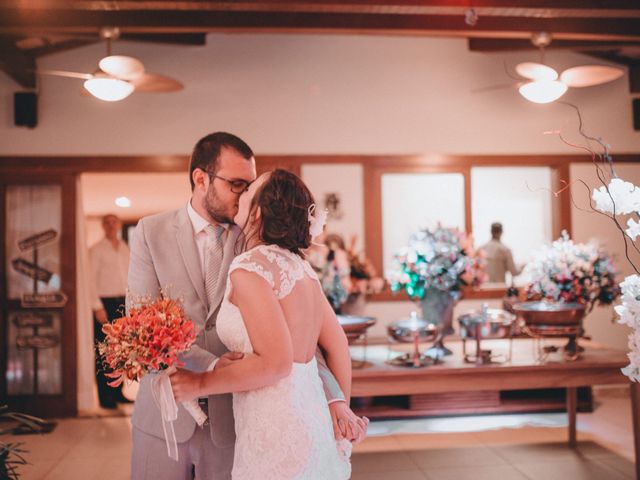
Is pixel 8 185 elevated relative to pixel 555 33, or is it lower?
lower

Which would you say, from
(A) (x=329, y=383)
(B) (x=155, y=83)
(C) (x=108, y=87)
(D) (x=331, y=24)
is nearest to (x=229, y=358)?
(A) (x=329, y=383)

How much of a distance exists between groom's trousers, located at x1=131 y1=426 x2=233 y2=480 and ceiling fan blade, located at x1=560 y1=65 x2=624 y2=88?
418cm

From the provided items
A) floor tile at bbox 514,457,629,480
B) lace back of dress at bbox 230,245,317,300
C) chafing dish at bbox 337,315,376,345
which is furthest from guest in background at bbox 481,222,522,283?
lace back of dress at bbox 230,245,317,300

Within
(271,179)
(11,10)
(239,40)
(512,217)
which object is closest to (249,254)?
(271,179)

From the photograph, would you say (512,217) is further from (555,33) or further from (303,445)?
(303,445)

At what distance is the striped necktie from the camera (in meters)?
1.92

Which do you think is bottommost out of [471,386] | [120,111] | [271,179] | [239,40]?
[471,386]


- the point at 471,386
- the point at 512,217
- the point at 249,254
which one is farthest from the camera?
the point at 512,217

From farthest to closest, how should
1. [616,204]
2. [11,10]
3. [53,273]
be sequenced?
1. [53,273]
2. [11,10]
3. [616,204]

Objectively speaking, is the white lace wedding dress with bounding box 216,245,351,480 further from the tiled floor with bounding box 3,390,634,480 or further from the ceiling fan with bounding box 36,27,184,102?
the ceiling fan with bounding box 36,27,184,102

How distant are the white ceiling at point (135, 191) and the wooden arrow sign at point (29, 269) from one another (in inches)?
97.6

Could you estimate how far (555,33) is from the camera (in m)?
5.05

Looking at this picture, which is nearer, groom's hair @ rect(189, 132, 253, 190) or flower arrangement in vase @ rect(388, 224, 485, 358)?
groom's hair @ rect(189, 132, 253, 190)

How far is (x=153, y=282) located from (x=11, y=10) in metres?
3.64
